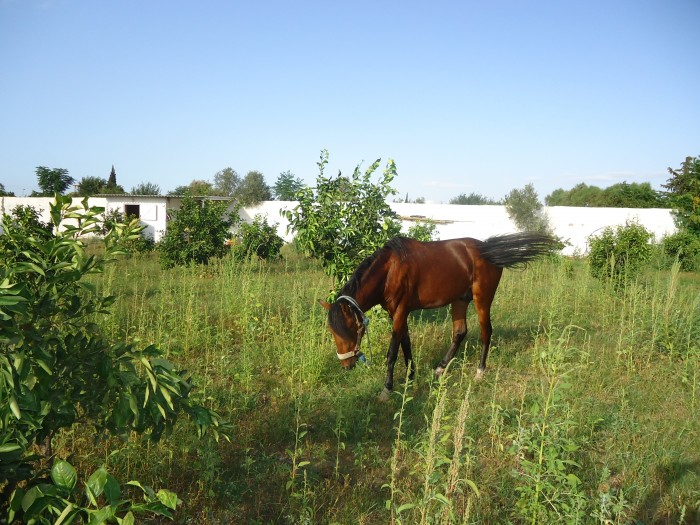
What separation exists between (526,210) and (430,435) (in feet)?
93.6

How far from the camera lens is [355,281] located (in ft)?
17.1

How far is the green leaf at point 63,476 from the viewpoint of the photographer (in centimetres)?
152

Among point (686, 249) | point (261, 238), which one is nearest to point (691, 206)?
point (686, 249)

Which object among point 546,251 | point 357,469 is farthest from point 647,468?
point 546,251

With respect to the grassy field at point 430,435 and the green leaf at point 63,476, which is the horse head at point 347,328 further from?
the green leaf at point 63,476

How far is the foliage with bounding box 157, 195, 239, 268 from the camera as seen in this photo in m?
13.7

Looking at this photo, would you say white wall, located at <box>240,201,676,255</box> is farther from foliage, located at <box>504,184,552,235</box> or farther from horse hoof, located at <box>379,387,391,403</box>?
horse hoof, located at <box>379,387,391,403</box>

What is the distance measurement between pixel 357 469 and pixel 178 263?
11.3 meters

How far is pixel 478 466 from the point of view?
12.2 feet

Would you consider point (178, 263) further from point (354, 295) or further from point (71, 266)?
point (71, 266)

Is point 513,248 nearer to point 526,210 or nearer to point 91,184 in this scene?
point 526,210

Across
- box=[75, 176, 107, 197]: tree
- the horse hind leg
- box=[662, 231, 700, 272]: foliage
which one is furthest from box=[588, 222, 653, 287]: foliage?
Result: box=[75, 176, 107, 197]: tree

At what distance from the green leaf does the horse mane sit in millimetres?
3405

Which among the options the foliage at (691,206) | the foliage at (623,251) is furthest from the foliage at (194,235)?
the foliage at (691,206)
